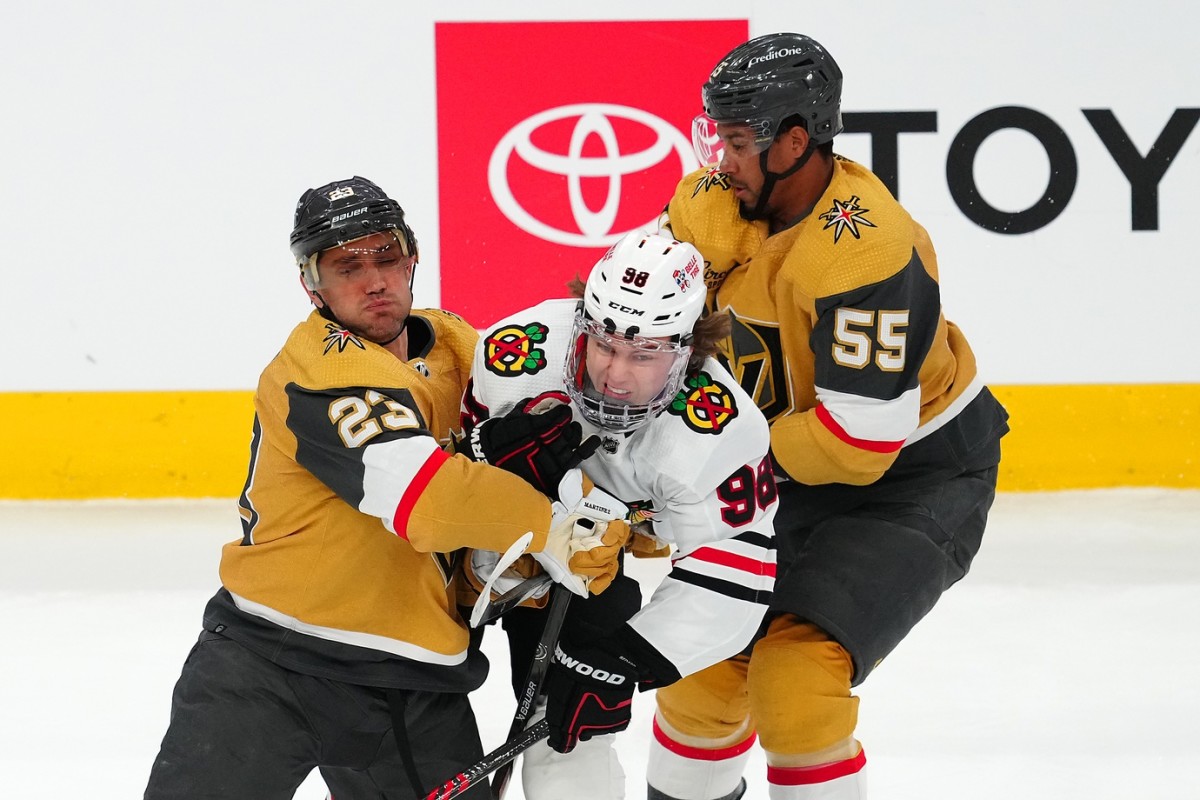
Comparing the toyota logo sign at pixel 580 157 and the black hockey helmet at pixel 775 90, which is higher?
the black hockey helmet at pixel 775 90

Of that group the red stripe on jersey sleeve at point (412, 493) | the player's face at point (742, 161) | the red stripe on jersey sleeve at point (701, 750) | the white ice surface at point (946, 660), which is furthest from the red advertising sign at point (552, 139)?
the red stripe on jersey sleeve at point (412, 493)

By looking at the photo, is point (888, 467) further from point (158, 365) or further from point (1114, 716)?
point (158, 365)

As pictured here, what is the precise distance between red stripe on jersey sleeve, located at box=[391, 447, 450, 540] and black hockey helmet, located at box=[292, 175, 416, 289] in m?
0.37

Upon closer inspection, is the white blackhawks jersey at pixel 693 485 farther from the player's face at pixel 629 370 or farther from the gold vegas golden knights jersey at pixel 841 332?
the gold vegas golden knights jersey at pixel 841 332

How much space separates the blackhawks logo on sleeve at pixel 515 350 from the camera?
1.98 meters

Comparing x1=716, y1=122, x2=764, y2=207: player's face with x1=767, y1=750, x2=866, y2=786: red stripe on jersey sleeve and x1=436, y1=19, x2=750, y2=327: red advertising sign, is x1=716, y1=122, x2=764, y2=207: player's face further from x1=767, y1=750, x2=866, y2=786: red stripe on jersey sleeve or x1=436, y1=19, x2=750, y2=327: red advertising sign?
x1=436, y1=19, x2=750, y2=327: red advertising sign

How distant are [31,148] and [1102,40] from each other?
149 inches

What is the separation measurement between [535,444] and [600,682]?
38 cm

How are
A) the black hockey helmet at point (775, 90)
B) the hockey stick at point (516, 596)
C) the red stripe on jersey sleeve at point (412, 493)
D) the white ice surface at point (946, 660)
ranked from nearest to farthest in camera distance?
the red stripe on jersey sleeve at point (412, 493) → the hockey stick at point (516, 596) → the black hockey helmet at point (775, 90) → the white ice surface at point (946, 660)

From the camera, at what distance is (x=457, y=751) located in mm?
2021

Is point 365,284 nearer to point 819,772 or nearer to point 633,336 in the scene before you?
point 633,336

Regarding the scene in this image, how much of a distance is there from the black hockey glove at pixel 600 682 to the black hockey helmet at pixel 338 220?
0.65 metres

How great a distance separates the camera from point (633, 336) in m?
1.87

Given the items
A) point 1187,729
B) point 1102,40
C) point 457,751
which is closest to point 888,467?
point 457,751
